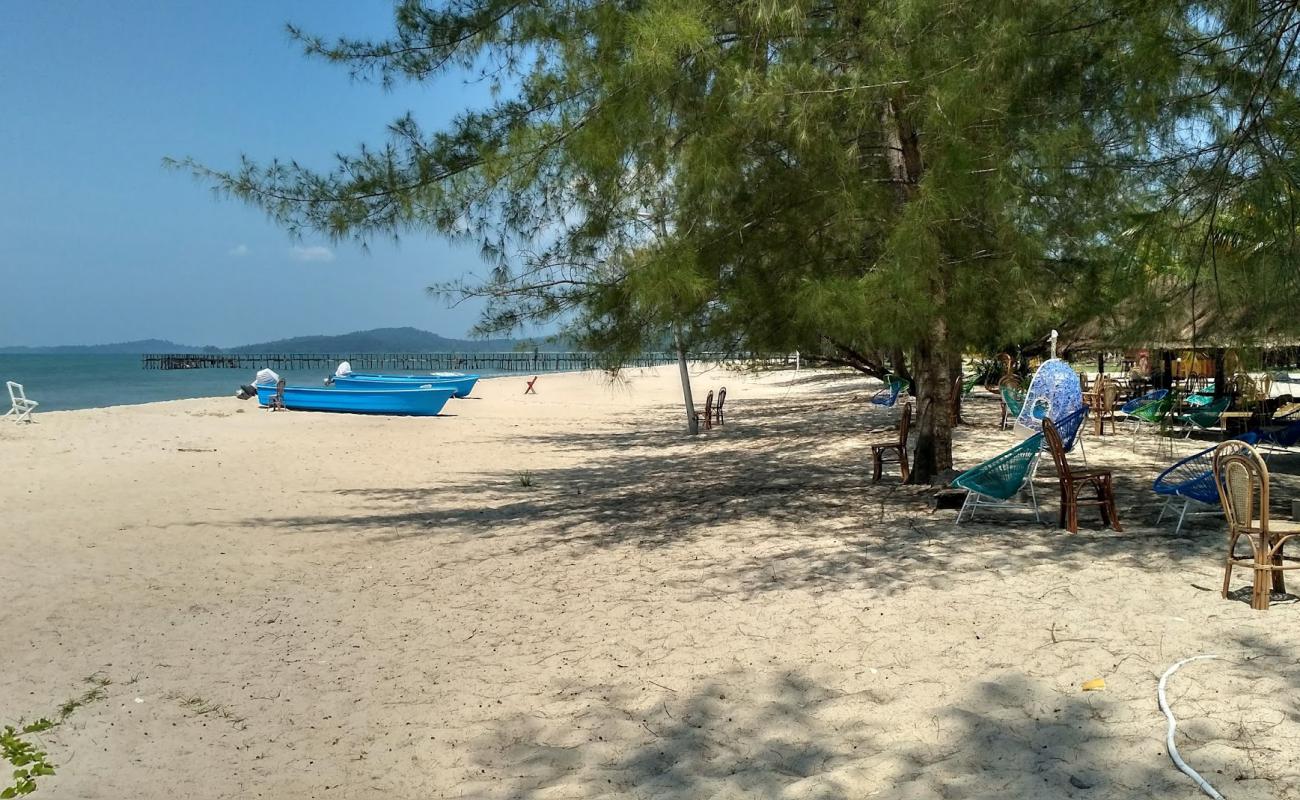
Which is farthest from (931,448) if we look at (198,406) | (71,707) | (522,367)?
(522,367)

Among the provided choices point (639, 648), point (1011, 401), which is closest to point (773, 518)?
point (639, 648)

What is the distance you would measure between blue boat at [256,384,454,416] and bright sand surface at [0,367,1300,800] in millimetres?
12314

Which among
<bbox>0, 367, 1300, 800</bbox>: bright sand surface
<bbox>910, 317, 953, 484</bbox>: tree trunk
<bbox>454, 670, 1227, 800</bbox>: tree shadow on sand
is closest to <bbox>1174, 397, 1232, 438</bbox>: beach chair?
<bbox>0, 367, 1300, 800</bbox>: bright sand surface

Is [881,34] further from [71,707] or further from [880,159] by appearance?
[71,707]

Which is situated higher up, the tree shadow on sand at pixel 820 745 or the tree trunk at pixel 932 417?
the tree trunk at pixel 932 417

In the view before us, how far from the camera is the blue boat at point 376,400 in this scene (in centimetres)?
2153

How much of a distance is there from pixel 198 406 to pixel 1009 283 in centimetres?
2307

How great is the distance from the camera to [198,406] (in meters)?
25.1

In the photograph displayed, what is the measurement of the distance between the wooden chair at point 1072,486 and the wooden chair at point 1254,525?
1.39 m

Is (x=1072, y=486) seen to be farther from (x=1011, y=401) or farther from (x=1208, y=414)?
(x=1011, y=401)

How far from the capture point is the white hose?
269 centimetres

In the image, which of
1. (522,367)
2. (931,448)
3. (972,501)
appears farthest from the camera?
(522,367)

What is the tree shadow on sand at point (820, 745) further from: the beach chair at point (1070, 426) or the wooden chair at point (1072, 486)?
the beach chair at point (1070, 426)

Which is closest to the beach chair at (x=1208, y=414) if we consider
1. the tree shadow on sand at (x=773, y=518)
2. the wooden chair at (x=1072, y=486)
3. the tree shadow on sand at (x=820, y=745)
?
the tree shadow on sand at (x=773, y=518)
